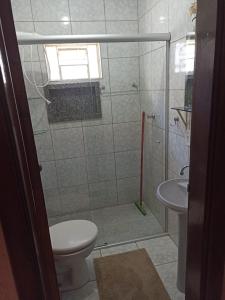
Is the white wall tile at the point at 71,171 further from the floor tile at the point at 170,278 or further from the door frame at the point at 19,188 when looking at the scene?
the door frame at the point at 19,188

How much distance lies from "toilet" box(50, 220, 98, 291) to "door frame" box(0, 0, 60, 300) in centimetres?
80

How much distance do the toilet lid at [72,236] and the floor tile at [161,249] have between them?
680 mm

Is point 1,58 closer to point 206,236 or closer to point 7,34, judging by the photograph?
point 7,34

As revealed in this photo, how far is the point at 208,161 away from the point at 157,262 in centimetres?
152

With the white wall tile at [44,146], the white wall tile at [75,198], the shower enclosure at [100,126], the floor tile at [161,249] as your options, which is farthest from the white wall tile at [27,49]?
the floor tile at [161,249]

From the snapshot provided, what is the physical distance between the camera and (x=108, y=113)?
2.42m

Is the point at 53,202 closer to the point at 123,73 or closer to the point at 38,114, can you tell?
the point at 38,114

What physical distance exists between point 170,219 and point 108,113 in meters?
1.29

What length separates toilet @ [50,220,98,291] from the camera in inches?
61.6

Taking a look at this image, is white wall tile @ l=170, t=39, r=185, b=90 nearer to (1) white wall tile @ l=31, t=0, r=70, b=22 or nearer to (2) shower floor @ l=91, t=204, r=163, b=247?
(1) white wall tile @ l=31, t=0, r=70, b=22

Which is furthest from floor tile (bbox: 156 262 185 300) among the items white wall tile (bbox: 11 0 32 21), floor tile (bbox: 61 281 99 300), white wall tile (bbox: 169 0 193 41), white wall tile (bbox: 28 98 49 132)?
white wall tile (bbox: 11 0 32 21)

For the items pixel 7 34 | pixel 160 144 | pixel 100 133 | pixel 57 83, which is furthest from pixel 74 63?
pixel 7 34

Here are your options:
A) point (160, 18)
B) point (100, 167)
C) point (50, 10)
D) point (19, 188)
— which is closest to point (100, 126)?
point (100, 167)

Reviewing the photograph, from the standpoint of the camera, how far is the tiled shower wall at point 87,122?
223 cm
